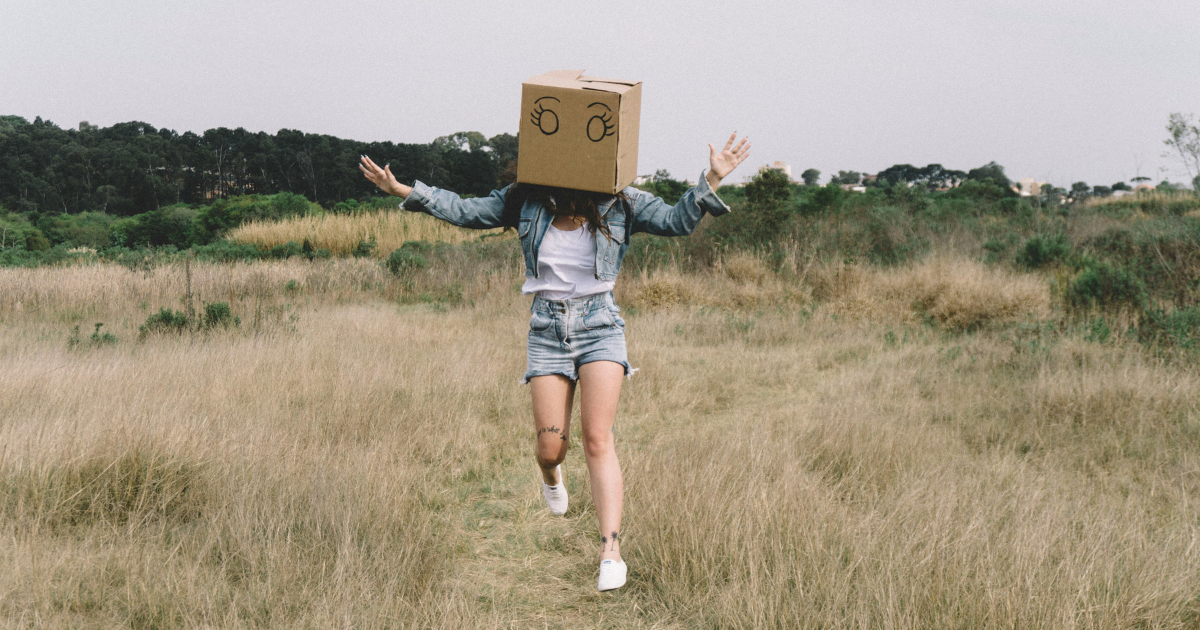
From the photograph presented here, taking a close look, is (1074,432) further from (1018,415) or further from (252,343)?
(252,343)

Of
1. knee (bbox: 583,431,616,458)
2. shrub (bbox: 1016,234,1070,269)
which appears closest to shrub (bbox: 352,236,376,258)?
shrub (bbox: 1016,234,1070,269)

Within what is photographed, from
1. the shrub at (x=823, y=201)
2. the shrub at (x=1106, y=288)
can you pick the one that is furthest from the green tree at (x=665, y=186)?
the shrub at (x=1106, y=288)

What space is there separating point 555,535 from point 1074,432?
144 inches

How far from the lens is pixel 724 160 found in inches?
122

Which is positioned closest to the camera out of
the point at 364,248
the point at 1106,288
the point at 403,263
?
the point at 1106,288

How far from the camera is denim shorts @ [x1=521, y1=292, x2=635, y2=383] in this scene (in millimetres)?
3031

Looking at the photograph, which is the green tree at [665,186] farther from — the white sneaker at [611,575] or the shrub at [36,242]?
the shrub at [36,242]

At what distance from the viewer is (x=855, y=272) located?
11523 millimetres

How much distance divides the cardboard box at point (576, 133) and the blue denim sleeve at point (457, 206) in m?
0.30

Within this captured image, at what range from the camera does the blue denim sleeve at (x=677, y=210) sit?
306cm

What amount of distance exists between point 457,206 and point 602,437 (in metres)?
1.18

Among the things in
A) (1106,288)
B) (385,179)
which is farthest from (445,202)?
(1106,288)

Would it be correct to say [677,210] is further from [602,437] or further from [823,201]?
[823,201]

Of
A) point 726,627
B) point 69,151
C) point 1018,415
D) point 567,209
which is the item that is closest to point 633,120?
point 567,209
